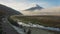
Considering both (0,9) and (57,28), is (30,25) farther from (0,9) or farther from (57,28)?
(0,9)

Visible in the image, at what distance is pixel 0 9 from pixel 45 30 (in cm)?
189

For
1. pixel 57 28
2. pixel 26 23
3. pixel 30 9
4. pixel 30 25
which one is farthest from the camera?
pixel 30 9

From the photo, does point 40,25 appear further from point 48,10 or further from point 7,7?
point 7,7

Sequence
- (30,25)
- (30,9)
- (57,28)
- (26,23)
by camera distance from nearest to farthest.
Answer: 1. (57,28)
2. (30,25)
3. (26,23)
4. (30,9)

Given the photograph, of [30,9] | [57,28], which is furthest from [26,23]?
[30,9]

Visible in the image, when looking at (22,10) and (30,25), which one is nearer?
(30,25)

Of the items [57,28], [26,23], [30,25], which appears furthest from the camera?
[26,23]

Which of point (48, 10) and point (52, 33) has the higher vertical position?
A: point (48, 10)

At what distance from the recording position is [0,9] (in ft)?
10.9

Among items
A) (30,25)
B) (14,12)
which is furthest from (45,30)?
(14,12)

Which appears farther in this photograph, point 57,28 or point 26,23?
point 26,23

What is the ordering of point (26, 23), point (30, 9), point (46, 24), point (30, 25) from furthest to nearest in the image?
point (30, 9)
point (26, 23)
point (30, 25)
point (46, 24)

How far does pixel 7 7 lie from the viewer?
134 inches

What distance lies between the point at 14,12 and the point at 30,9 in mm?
554
